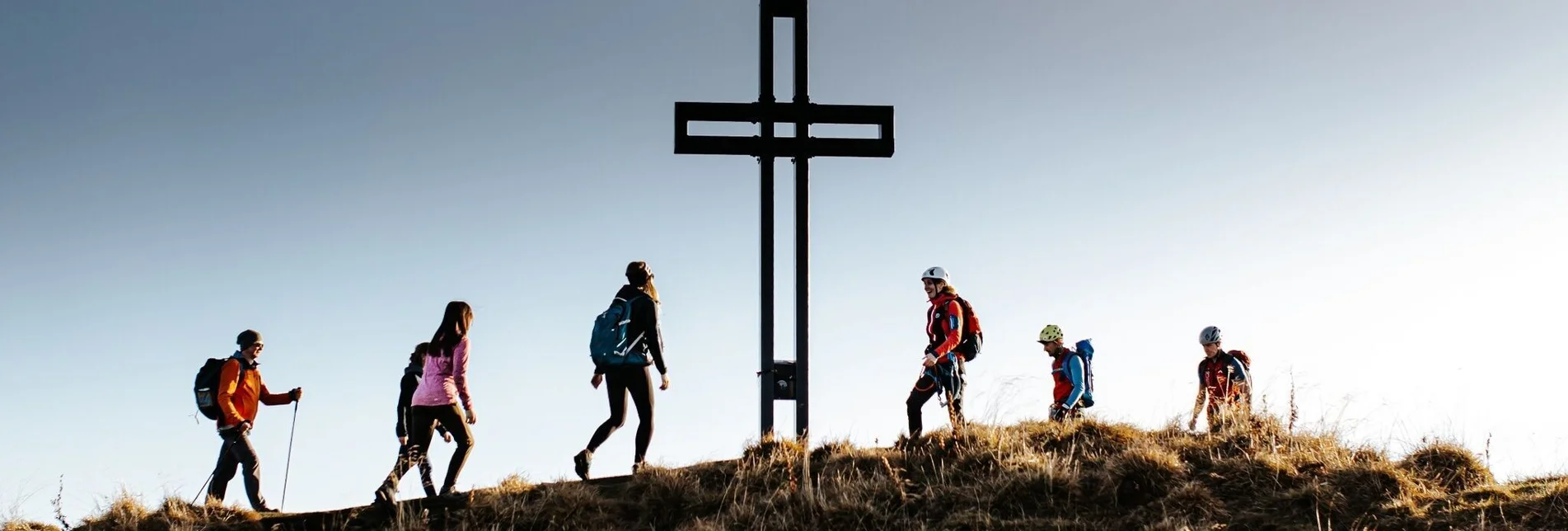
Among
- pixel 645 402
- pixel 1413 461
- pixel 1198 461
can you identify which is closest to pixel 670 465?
pixel 645 402

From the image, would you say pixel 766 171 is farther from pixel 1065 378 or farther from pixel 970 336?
pixel 1065 378

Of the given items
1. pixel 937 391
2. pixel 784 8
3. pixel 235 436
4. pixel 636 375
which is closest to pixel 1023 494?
pixel 937 391

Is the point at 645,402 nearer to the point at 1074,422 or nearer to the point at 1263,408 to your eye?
the point at 1074,422

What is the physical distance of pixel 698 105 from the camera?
12.4 m

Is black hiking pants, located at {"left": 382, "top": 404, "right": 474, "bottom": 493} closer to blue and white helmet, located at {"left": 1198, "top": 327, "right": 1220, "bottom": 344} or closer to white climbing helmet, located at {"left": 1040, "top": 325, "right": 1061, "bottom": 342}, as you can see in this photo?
white climbing helmet, located at {"left": 1040, "top": 325, "right": 1061, "bottom": 342}

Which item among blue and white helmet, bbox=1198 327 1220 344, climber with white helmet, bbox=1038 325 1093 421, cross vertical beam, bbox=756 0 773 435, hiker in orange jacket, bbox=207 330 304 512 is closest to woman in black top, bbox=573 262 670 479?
cross vertical beam, bbox=756 0 773 435

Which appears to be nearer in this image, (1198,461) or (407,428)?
(1198,461)

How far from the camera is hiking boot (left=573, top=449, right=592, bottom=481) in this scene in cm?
1062

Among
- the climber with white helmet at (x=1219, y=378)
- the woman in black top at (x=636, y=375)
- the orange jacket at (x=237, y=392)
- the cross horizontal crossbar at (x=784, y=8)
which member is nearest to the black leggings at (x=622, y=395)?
the woman in black top at (x=636, y=375)

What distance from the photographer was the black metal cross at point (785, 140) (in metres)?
12.4

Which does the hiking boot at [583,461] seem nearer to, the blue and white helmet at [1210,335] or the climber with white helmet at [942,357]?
the climber with white helmet at [942,357]

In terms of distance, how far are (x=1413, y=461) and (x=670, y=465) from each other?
623 centimetres

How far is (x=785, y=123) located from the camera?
1262cm

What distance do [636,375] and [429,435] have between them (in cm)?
176
